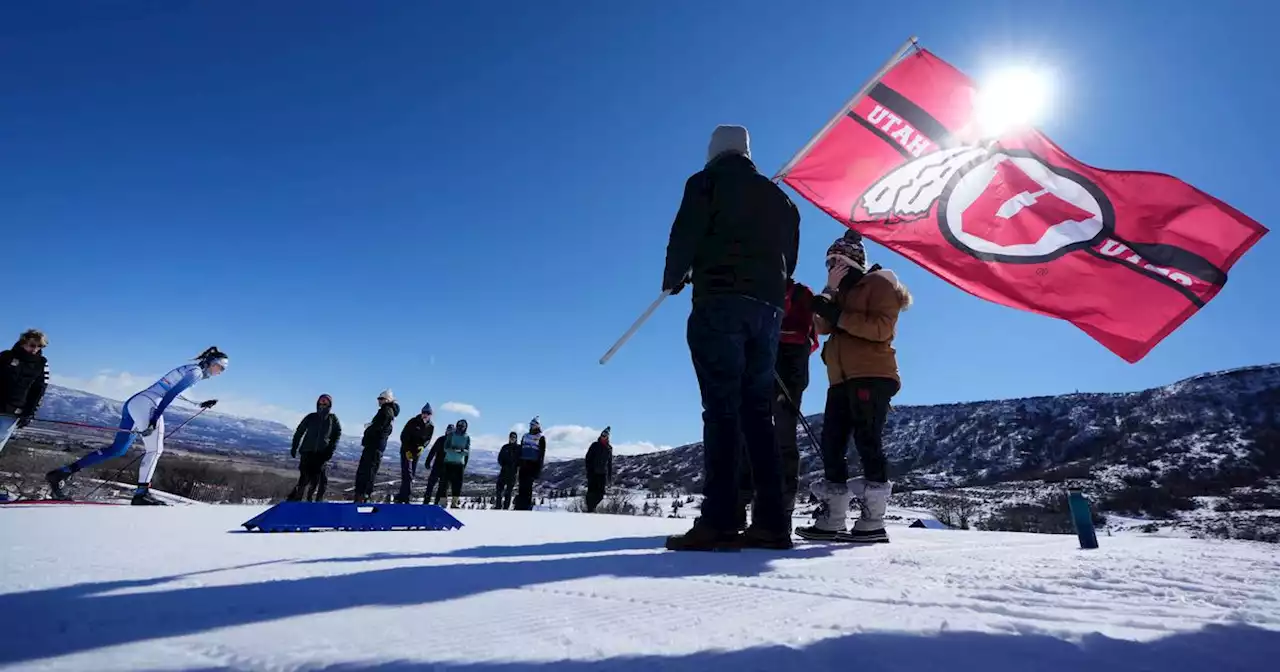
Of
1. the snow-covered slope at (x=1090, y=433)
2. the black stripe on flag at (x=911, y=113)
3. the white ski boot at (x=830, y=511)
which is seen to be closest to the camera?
the white ski boot at (x=830, y=511)

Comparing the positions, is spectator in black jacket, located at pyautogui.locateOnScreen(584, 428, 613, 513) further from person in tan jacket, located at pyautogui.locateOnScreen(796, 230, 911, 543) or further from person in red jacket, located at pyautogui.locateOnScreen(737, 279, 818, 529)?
person in tan jacket, located at pyautogui.locateOnScreen(796, 230, 911, 543)

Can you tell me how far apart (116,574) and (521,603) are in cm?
106

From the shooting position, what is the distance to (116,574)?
54.3 inches

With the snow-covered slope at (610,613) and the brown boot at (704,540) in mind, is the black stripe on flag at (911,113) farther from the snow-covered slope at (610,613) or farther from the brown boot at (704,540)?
the brown boot at (704,540)

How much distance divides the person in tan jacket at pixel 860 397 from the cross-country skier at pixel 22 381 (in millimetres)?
7859

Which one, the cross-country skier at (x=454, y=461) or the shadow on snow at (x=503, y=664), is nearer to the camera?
the shadow on snow at (x=503, y=664)

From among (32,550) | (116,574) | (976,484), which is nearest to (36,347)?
(32,550)

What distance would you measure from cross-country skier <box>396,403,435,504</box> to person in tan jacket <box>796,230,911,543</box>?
809 cm

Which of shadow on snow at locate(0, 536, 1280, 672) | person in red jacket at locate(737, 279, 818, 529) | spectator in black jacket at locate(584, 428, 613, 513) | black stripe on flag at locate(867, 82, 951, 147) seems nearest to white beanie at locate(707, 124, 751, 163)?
person in red jacket at locate(737, 279, 818, 529)

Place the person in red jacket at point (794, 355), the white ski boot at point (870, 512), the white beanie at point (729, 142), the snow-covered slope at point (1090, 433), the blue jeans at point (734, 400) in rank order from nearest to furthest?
the blue jeans at point (734, 400), the white beanie at point (729, 142), the white ski boot at point (870, 512), the person in red jacket at point (794, 355), the snow-covered slope at point (1090, 433)

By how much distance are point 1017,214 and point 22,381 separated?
375 inches

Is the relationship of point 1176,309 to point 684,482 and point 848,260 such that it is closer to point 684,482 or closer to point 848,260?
point 848,260

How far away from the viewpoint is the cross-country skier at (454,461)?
1063cm

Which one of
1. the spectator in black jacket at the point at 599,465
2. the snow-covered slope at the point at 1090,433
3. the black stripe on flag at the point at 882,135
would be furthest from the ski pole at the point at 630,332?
the snow-covered slope at the point at 1090,433
